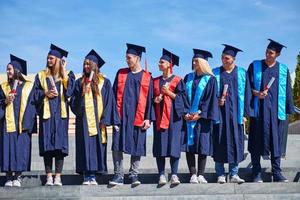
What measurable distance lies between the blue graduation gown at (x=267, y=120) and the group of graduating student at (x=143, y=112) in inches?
0.6

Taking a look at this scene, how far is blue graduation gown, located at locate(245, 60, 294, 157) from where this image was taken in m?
7.31

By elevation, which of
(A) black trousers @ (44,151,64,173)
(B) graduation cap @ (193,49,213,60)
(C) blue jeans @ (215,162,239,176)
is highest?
(B) graduation cap @ (193,49,213,60)

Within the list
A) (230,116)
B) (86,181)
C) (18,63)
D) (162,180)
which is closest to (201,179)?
(162,180)

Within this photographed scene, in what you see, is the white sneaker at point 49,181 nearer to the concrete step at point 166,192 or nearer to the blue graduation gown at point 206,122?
the concrete step at point 166,192

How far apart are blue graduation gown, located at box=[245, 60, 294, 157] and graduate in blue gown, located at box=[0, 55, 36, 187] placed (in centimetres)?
305

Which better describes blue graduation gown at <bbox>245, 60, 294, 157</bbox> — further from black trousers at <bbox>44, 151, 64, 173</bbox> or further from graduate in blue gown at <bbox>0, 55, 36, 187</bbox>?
graduate in blue gown at <bbox>0, 55, 36, 187</bbox>

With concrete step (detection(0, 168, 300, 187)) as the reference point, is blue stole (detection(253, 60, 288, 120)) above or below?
above

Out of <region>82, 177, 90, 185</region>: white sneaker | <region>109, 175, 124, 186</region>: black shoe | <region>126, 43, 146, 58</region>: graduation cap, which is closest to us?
<region>109, 175, 124, 186</region>: black shoe

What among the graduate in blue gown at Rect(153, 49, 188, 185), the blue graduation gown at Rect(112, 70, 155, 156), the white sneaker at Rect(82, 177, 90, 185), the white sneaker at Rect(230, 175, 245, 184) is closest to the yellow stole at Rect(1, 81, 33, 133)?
the white sneaker at Rect(82, 177, 90, 185)

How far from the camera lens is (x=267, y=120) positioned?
735 cm

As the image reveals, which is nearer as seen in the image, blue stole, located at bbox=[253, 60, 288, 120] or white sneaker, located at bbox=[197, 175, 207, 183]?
white sneaker, located at bbox=[197, 175, 207, 183]

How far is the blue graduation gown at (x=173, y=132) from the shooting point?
22.7 feet

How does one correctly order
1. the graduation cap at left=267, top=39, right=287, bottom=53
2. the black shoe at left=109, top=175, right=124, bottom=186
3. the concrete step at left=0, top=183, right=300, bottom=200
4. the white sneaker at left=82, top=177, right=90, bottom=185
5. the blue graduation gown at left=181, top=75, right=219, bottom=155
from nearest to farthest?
the concrete step at left=0, top=183, right=300, bottom=200 → the black shoe at left=109, top=175, right=124, bottom=186 → the white sneaker at left=82, top=177, right=90, bottom=185 → the blue graduation gown at left=181, top=75, right=219, bottom=155 → the graduation cap at left=267, top=39, right=287, bottom=53

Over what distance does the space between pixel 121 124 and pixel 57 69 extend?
3.81 feet
